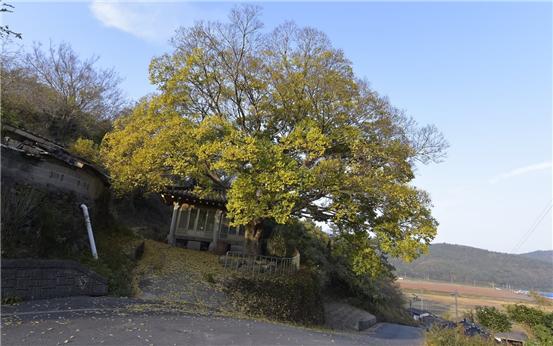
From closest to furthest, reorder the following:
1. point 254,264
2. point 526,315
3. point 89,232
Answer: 1. point 89,232
2. point 526,315
3. point 254,264

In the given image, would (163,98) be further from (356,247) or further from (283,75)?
(356,247)

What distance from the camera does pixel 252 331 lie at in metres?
7.96

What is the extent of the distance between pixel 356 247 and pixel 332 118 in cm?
489

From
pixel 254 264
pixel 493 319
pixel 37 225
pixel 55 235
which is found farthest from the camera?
pixel 493 319

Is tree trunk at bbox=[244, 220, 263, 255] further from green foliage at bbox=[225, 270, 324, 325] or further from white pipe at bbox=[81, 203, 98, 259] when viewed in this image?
white pipe at bbox=[81, 203, 98, 259]

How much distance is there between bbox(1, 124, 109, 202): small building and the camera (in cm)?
1053

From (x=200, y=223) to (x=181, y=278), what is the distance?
6.73 metres

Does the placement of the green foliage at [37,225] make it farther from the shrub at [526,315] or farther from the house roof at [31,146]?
the shrub at [526,315]

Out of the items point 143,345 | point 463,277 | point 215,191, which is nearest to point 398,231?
point 215,191

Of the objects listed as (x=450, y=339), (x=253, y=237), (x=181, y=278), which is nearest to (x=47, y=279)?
(x=181, y=278)

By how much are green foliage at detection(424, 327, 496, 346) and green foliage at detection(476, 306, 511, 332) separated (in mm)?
10058

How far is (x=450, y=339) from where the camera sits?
25.1ft

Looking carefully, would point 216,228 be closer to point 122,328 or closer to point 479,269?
point 122,328

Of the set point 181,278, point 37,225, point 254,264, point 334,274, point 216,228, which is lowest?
point 181,278
